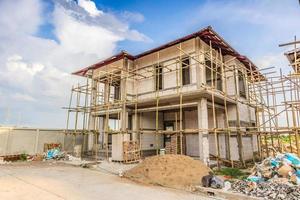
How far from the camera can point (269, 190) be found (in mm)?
6316

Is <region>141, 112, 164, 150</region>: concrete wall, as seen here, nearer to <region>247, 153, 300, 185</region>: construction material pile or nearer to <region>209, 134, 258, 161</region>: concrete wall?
<region>209, 134, 258, 161</region>: concrete wall

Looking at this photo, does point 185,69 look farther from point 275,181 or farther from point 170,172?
point 275,181

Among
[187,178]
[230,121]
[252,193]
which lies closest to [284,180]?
[252,193]

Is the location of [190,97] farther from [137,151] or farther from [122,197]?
[122,197]

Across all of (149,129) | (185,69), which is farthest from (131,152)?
(185,69)

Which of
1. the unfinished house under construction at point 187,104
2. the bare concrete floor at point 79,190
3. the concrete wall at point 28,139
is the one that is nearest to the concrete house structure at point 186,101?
the unfinished house under construction at point 187,104

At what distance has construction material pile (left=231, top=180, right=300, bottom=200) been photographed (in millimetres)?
5918

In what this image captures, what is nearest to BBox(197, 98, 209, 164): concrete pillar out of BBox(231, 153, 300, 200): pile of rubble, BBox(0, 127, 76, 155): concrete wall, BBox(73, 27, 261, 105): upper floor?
BBox(73, 27, 261, 105): upper floor

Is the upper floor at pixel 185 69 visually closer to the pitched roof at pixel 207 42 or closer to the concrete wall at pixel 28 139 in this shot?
the pitched roof at pixel 207 42

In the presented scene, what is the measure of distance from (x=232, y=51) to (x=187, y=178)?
1004 centimetres

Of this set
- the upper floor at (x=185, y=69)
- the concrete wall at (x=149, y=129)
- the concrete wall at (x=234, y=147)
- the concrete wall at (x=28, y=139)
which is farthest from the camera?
the concrete wall at (x=149, y=129)

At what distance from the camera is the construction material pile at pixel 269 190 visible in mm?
5918

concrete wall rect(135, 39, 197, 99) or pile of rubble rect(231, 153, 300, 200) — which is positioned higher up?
concrete wall rect(135, 39, 197, 99)

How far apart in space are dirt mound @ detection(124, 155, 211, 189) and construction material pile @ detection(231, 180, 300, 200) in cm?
159
